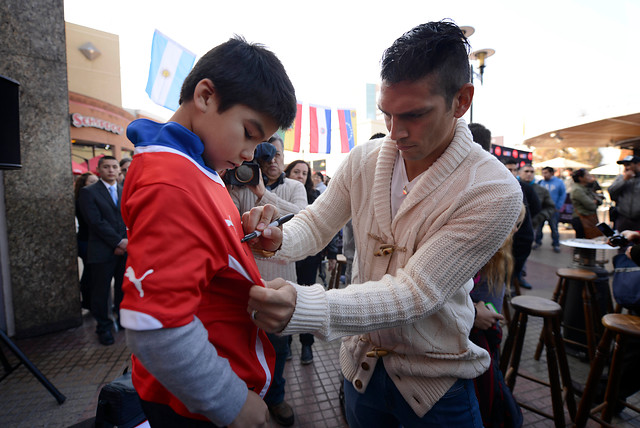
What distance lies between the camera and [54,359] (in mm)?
3486

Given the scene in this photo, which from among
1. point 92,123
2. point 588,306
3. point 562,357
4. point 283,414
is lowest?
point 283,414

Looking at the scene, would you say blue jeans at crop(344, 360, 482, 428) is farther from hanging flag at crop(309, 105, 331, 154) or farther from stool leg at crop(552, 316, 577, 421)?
hanging flag at crop(309, 105, 331, 154)

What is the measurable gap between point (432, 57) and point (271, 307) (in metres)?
0.95

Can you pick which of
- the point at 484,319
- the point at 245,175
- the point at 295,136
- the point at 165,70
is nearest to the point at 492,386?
the point at 484,319

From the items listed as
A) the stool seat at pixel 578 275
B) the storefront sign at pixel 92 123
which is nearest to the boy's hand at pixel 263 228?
the stool seat at pixel 578 275

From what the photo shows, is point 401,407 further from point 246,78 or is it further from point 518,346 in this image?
point 518,346

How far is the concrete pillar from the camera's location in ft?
11.8

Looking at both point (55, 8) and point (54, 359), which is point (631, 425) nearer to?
point (54, 359)

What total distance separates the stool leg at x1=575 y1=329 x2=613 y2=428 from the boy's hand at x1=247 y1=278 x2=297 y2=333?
8.65ft

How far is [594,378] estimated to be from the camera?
2.42m

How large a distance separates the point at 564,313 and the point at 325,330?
4.11 m

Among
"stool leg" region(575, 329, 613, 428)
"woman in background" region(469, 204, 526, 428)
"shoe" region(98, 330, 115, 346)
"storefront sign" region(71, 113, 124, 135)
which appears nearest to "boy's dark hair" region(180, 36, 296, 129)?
"woman in background" region(469, 204, 526, 428)

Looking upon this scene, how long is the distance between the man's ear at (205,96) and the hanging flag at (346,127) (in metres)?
7.82

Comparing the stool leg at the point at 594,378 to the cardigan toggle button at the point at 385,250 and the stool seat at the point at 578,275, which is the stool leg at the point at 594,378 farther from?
the cardigan toggle button at the point at 385,250
